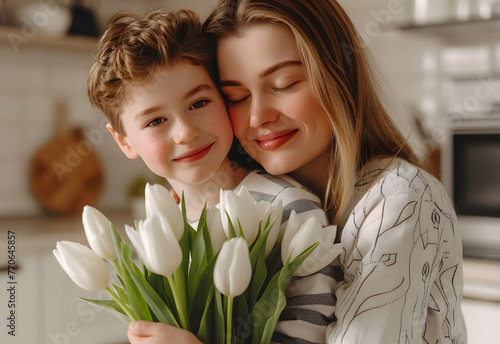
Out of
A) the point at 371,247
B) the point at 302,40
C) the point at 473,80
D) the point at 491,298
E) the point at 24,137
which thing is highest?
the point at 473,80

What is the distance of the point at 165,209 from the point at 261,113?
26 cm

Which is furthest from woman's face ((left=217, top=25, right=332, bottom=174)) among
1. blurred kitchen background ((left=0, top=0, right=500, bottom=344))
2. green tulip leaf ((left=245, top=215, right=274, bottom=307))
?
blurred kitchen background ((left=0, top=0, right=500, bottom=344))

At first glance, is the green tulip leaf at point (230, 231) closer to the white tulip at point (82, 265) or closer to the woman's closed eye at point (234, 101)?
the white tulip at point (82, 265)

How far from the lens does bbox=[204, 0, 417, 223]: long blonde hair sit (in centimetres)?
79

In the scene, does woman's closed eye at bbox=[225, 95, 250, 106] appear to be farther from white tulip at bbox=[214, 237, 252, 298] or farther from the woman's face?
white tulip at bbox=[214, 237, 252, 298]

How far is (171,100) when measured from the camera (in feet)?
2.61

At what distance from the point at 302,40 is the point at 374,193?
9.3 inches

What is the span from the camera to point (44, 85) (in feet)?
9.23

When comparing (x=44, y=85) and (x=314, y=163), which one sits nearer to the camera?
(x=314, y=163)

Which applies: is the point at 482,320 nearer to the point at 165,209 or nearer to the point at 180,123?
the point at 180,123

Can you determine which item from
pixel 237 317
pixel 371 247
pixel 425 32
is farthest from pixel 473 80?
pixel 237 317

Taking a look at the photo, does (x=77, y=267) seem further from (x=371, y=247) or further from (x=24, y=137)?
(x=24, y=137)

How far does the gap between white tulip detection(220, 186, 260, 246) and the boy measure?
133 millimetres

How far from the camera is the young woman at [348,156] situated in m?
0.68
